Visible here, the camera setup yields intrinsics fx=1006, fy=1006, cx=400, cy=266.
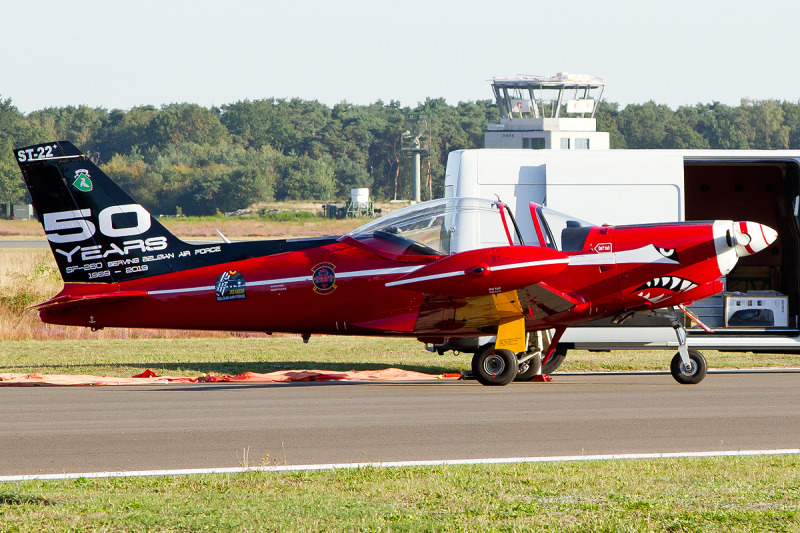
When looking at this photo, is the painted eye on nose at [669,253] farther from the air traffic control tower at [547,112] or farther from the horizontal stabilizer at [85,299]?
the air traffic control tower at [547,112]

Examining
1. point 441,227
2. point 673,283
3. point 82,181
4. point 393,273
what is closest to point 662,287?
point 673,283

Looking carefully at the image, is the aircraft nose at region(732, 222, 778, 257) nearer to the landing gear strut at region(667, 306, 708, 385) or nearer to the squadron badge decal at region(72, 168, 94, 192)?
the landing gear strut at region(667, 306, 708, 385)

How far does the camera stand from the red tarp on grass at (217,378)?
38.9 ft

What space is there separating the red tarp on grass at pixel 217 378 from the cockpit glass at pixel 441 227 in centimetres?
200

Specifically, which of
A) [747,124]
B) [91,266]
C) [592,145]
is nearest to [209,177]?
[592,145]

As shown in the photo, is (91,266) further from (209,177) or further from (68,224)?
(209,177)

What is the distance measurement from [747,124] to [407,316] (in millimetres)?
110285

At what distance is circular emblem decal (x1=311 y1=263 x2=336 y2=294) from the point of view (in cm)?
1157

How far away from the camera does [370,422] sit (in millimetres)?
8688

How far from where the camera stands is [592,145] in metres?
63.3

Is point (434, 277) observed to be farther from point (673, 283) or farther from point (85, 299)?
point (85, 299)

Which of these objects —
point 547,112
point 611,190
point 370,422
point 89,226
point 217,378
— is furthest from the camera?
point 547,112

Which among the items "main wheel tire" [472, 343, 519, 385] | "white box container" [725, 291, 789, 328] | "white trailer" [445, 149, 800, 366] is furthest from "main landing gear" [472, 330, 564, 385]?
"white box container" [725, 291, 789, 328]

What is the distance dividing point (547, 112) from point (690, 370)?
51347 mm
